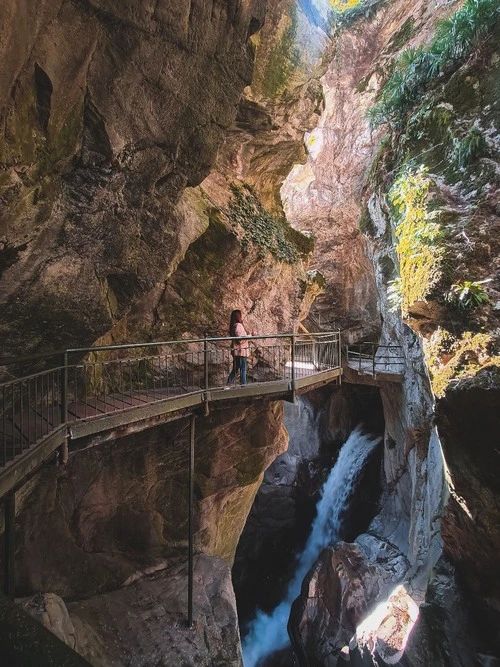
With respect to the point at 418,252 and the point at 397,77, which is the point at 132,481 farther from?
the point at 397,77

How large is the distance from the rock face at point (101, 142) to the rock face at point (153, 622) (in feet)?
13.1

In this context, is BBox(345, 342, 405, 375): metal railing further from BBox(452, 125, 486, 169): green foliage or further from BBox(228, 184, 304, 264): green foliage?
BBox(452, 125, 486, 169): green foliage

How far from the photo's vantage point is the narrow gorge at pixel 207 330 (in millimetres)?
4434

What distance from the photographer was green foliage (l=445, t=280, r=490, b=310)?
21.7 feet

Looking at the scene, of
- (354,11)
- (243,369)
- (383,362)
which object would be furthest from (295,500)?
(354,11)

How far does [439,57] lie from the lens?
32.3ft

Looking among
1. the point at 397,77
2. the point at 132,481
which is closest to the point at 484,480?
the point at 132,481

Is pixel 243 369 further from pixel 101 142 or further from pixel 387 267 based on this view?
pixel 387 267

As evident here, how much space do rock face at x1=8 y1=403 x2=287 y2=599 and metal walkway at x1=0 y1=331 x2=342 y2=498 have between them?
46.0 inches

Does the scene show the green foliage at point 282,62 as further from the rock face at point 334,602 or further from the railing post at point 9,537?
the rock face at point 334,602

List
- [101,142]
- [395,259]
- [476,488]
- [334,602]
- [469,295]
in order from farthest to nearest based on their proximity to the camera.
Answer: [395,259] < [334,602] < [476,488] < [469,295] < [101,142]

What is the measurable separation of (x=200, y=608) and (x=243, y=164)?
33.6 ft

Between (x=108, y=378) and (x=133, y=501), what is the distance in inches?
115

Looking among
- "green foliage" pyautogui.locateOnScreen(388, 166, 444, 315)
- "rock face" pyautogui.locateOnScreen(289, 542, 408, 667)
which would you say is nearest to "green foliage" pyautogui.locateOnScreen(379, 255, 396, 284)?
"green foliage" pyautogui.locateOnScreen(388, 166, 444, 315)
